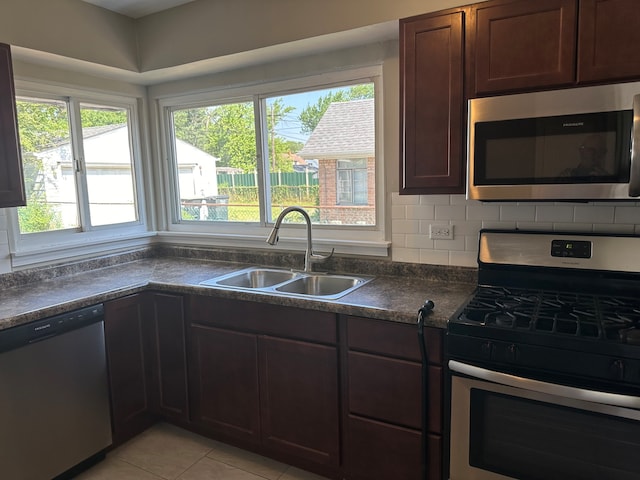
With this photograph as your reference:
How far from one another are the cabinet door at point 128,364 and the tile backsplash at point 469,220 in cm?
152

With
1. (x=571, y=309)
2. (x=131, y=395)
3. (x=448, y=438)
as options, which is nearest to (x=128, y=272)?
(x=131, y=395)

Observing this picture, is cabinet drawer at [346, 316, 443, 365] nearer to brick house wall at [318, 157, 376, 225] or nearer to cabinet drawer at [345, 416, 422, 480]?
cabinet drawer at [345, 416, 422, 480]

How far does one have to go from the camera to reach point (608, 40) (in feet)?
5.45

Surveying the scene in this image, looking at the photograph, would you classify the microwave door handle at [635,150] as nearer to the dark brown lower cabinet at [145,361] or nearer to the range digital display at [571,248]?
the range digital display at [571,248]

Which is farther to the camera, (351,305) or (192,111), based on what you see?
(192,111)

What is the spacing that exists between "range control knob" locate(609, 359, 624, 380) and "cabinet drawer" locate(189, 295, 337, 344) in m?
1.07

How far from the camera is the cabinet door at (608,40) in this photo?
1620mm

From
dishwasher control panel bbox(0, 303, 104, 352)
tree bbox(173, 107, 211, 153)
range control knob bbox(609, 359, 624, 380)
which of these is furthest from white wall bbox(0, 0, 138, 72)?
range control knob bbox(609, 359, 624, 380)

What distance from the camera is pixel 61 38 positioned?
2.51 m

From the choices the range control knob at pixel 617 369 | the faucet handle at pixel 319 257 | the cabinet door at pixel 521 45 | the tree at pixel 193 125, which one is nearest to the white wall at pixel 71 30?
the tree at pixel 193 125

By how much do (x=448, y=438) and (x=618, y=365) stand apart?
689 millimetres

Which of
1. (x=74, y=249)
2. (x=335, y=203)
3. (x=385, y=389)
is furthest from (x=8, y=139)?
(x=385, y=389)

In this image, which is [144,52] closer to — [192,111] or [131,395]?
[192,111]

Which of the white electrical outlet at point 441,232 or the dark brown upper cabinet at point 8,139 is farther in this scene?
the white electrical outlet at point 441,232
